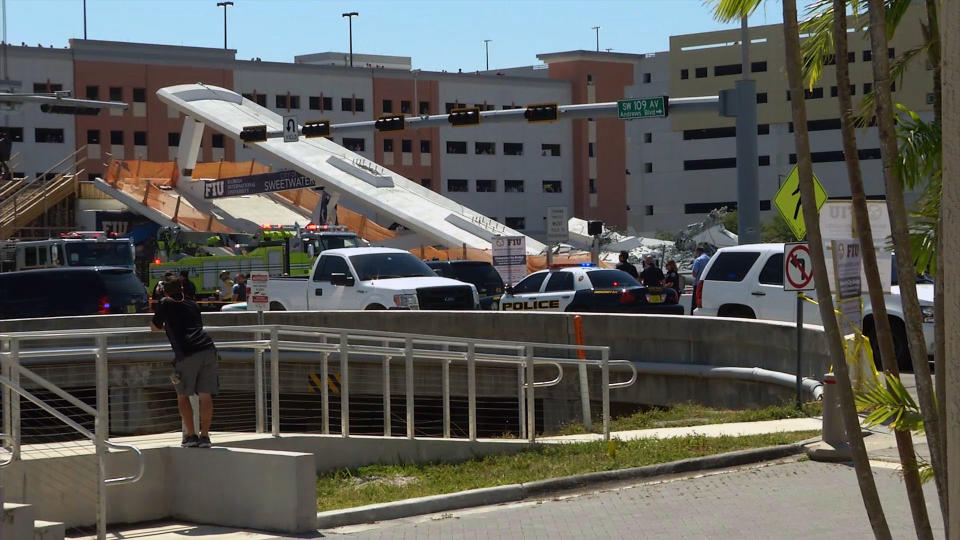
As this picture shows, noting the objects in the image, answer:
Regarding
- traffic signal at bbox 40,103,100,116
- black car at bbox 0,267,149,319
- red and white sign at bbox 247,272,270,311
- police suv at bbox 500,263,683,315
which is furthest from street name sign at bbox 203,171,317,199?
red and white sign at bbox 247,272,270,311

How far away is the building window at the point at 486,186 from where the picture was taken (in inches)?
3777

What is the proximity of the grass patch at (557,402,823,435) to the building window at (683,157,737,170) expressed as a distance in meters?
86.1

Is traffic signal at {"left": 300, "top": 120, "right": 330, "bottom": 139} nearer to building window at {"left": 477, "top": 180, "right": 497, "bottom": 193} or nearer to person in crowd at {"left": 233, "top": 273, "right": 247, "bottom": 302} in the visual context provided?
person in crowd at {"left": 233, "top": 273, "right": 247, "bottom": 302}

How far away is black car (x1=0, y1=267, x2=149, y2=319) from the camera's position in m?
30.2

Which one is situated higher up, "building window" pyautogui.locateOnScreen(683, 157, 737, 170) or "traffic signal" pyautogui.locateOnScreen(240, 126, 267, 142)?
"building window" pyautogui.locateOnScreen(683, 157, 737, 170)

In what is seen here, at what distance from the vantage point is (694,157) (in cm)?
10556

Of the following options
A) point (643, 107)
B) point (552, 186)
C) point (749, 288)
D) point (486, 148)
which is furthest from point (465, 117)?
point (552, 186)

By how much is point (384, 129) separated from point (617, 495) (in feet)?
Answer: 86.1

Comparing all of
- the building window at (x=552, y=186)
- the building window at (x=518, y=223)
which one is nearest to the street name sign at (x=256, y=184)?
the building window at (x=518, y=223)

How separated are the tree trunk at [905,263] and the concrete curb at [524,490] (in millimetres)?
6690

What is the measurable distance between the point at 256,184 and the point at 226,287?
16.1m

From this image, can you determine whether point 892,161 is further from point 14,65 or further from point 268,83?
point 268,83

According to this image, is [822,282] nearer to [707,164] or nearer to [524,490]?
[524,490]

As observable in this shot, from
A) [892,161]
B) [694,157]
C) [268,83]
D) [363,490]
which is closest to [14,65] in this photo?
[268,83]
